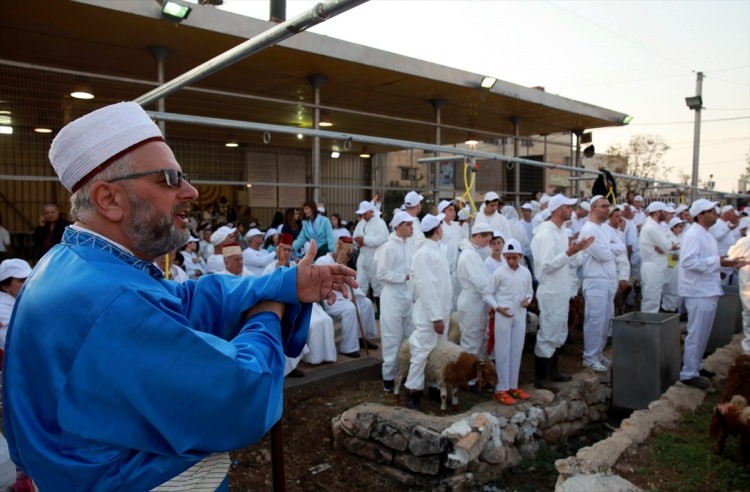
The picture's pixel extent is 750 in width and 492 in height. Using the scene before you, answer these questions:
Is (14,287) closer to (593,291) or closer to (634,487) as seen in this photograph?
(634,487)

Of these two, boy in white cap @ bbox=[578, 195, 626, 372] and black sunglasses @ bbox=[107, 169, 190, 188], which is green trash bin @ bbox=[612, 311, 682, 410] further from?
black sunglasses @ bbox=[107, 169, 190, 188]

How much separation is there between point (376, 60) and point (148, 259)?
833 cm

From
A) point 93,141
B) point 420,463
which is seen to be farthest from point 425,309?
point 93,141

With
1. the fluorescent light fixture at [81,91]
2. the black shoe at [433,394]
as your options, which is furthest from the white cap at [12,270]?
the black shoe at [433,394]

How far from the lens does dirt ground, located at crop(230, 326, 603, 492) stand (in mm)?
4832

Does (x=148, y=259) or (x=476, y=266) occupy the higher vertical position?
(x=148, y=259)

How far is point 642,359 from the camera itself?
257 inches

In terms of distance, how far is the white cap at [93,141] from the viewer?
1.40 m

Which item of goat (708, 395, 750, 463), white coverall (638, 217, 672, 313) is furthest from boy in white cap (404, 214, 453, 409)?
white coverall (638, 217, 672, 313)

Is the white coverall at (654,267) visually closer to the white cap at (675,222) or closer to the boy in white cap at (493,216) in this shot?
the white cap at (675,222)

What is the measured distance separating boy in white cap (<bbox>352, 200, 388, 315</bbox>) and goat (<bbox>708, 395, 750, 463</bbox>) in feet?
18.4

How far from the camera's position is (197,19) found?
7102mm

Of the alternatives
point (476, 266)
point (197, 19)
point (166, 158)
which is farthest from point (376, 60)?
point (166, 158)

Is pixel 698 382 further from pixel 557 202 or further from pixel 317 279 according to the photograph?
pixel 317 279
